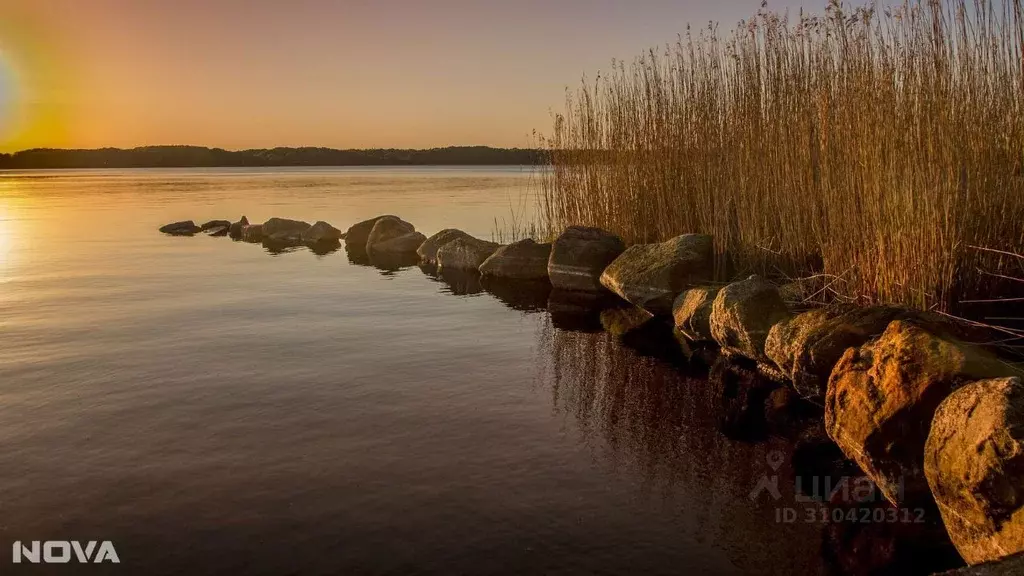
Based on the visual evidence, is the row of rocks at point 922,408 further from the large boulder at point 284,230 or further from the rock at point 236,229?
the rock at point 236,229

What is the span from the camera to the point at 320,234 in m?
14.0

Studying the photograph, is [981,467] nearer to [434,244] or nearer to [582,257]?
[582,257]

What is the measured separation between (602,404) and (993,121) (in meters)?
2.85

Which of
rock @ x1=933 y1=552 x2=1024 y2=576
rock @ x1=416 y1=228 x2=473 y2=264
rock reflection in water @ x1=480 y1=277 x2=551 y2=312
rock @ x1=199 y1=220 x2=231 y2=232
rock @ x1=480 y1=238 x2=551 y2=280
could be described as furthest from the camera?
rock @ x1=199 y1=220 x2=231 y2=232

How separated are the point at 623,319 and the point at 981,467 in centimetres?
459

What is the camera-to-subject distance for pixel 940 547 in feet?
10.1

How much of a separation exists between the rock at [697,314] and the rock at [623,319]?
0.54 metres

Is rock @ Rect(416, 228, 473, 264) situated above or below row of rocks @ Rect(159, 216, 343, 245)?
below

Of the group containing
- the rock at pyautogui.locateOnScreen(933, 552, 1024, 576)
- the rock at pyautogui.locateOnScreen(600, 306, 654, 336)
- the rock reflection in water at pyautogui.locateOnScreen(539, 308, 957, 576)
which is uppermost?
the rock at pyautogui.locateOnScreen(600, 306, 654, 336)

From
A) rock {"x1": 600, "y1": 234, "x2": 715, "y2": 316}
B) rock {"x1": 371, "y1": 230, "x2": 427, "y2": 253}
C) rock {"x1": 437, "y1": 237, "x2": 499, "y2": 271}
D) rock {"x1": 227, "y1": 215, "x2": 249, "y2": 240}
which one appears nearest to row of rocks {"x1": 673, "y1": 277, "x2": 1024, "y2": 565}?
rock {"x1": 600, "y1": 234, "x2": 715, "y2": 316}

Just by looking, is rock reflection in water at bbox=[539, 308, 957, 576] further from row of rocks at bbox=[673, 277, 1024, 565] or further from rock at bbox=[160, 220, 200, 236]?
rock at bbox=[160, 220, 200, 236]

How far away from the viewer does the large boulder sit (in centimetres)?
1433

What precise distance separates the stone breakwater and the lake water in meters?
0.39

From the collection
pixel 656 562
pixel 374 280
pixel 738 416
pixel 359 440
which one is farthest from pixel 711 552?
pixel 374 280
